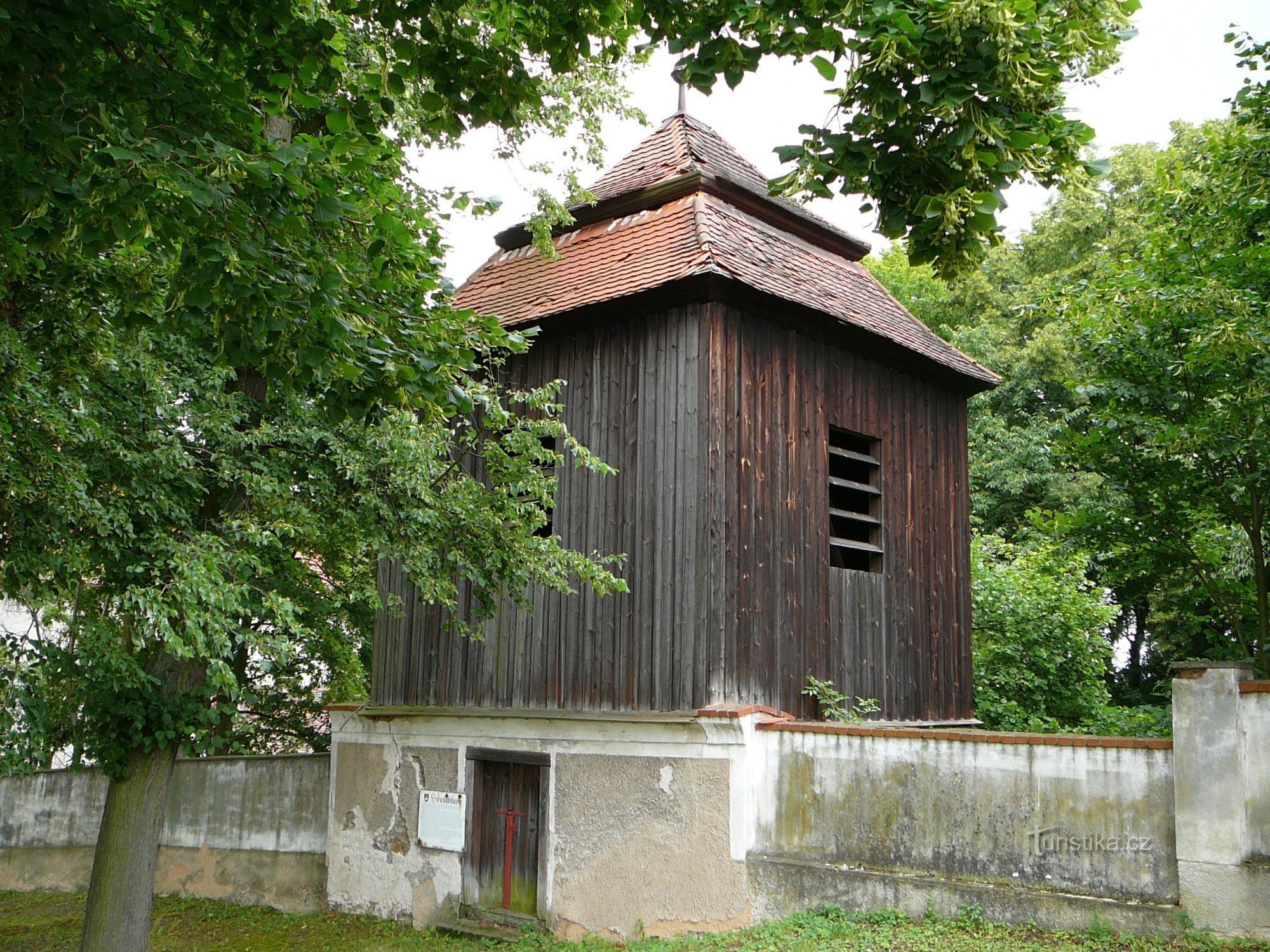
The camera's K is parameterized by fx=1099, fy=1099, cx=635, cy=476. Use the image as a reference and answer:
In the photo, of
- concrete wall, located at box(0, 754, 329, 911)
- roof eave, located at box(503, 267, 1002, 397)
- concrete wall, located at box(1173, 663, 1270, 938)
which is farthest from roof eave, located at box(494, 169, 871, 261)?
concrete wall, located at box(0, 754, 329, 911)

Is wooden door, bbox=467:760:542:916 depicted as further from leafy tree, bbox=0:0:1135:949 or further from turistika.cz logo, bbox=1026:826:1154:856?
turistika.cz logo, bbox=1026:826:1154:856

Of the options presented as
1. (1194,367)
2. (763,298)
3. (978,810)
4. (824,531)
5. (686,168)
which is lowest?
(978,810)

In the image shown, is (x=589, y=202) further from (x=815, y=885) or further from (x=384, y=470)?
(x=815, y=885)

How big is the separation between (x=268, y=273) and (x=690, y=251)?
239 inches

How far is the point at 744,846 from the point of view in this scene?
9.66 meters

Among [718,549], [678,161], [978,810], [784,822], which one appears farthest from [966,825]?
[678,161]

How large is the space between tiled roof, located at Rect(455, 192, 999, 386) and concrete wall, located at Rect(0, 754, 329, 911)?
22.1ft

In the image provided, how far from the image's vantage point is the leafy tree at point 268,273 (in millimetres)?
4973

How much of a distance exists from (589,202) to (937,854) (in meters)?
7.90

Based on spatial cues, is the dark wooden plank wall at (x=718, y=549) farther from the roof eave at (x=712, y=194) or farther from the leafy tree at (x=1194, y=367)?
the leafy tree at (x=1194, y=367)

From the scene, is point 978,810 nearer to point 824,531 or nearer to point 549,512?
point 824,531

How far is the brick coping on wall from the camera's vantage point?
25.5 feet

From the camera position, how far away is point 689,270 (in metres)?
10.5

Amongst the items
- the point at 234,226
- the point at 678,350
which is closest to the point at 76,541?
the point at 234,226
